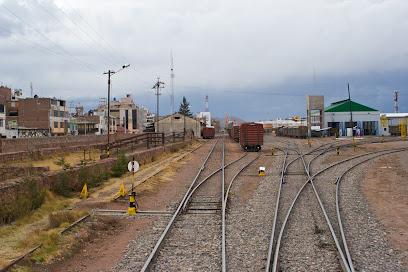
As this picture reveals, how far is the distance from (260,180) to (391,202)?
6.48 metres

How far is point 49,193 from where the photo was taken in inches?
510

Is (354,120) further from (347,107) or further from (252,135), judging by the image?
(252,135)

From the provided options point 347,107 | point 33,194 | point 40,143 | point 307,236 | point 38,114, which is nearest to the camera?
point 307,236

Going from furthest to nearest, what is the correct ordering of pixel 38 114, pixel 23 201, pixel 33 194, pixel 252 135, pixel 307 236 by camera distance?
pixel 38 114 < pixel 252 135 < pixel 33 194 < pixel 23 201 < pixel 307 236

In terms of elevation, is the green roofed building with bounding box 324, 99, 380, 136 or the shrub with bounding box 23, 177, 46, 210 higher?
the green roofed building with bounding box 324, 99, 380, 136

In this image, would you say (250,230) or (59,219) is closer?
(250,230)

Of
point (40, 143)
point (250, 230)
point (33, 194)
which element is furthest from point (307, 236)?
point (40, 143)

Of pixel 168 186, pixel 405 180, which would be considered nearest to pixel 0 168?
pixel 168 186

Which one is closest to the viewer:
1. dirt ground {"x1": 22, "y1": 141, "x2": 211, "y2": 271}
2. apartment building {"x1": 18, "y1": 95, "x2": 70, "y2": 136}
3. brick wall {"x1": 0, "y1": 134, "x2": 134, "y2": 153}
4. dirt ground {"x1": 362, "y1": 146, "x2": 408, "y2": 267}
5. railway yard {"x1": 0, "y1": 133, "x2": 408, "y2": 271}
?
railway yard {"x1": 0, "y1": 133, "x2": 408, "y2": 271}

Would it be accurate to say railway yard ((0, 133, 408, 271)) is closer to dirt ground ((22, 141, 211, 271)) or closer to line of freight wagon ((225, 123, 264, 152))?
dirt ground ((22, 141, 211, 271))

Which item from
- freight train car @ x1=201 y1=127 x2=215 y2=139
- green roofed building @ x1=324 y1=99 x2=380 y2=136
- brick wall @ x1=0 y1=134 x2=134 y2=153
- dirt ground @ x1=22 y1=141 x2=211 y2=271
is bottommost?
dirt ground @ x1=22 y1=141 x2=211 y2=271

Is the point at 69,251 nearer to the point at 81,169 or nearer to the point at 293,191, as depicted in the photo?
the point at 81,169

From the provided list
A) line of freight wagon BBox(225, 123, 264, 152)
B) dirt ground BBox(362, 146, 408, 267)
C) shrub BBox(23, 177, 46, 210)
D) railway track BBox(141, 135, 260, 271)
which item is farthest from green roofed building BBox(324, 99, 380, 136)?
shrub BBox(23, 177, 46, 210)

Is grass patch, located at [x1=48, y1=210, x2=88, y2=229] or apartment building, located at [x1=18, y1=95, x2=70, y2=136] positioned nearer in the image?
grass patch, located at [x1=48, y1=210, x2=88, y2=229]
